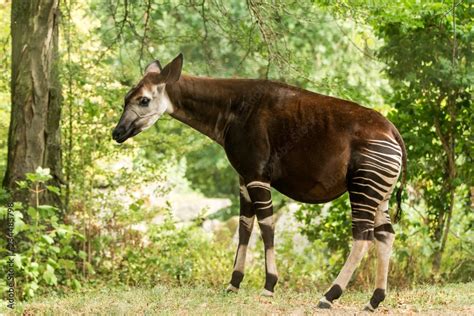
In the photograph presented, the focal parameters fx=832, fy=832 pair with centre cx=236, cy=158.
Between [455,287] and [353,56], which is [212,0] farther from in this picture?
[353,56]

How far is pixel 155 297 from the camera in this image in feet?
24.8

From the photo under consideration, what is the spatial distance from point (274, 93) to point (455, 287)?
310 cm

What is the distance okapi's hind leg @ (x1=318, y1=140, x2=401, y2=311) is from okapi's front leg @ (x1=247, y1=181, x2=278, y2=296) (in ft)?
2.61

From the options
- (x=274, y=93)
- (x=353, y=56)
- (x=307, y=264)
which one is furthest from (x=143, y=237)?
(x=353, y=56)

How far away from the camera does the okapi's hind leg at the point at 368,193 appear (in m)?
6.74

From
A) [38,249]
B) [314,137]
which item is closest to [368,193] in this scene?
[314,137]

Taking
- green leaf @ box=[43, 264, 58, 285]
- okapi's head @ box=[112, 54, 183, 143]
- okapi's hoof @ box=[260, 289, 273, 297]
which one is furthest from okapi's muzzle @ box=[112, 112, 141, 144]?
green leaf @ box=[43, 264, 58, 285]

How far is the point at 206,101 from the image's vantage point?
7512 mm

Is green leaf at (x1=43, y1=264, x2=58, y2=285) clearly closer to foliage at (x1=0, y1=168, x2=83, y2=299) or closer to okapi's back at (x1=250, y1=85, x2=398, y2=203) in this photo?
foliage at (x1=0, y1=168, x2=83, y2=299)

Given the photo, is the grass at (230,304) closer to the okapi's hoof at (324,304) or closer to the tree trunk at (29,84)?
the okapi's hoof at (324,304)

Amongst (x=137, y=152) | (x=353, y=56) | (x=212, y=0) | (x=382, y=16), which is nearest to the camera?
(x=382, y=16)

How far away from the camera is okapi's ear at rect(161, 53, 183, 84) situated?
727cm

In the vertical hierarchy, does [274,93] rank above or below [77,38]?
below

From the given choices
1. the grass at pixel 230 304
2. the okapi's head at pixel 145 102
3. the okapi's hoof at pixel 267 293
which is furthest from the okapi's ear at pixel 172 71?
the okapi's hoof at pixel 267 293
